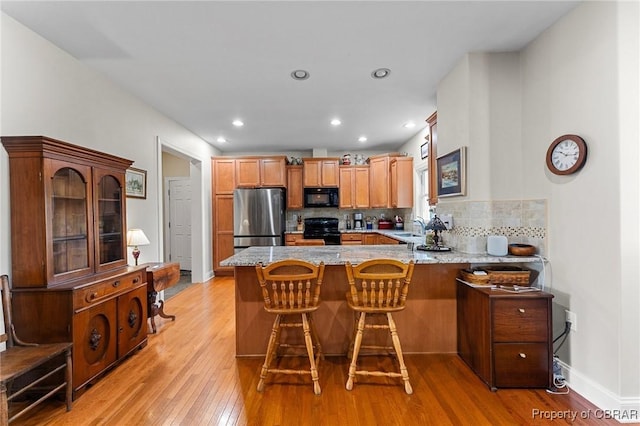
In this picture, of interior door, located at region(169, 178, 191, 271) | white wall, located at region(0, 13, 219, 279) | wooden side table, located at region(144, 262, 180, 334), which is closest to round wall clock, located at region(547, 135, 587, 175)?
wooden side table, located at region(144, 262, 180, 334)

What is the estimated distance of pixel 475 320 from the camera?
2.27 meters

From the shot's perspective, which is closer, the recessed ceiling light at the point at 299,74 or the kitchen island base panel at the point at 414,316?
the kitchen island base panel at the point at 414,316

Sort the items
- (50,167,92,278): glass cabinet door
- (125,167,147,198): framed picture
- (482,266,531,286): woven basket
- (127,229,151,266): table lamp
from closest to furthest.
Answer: (50,167,92,278): glass cabinet door → (482,266,531,286): woven basket → (127,229,151,266): table lamp → (125,167,147,198): framed picture

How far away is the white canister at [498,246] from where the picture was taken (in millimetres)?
2436

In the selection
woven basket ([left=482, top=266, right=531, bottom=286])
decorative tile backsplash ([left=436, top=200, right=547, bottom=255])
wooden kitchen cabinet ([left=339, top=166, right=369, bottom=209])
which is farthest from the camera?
wooden kitchen cabinet ([left=339, top=166, right=369, bottom=209])

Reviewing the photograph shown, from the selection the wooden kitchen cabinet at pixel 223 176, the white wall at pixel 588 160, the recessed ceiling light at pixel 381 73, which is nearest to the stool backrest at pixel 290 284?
the white wall at pixel 588 160

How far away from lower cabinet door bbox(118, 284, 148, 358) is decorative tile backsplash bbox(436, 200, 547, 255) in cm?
299

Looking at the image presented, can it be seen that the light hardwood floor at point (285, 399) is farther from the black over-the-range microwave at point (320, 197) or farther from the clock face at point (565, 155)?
the black over-the-range microwave at point (320, 197)

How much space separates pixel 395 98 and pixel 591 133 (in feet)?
6.53

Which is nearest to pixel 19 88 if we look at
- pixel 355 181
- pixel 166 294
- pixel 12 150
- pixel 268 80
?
pixel 12 150

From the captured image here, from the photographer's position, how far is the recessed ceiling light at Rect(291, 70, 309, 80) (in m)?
2.86

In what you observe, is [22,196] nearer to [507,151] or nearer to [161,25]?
[161,25]

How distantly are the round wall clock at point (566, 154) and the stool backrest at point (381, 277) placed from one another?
1.28 m

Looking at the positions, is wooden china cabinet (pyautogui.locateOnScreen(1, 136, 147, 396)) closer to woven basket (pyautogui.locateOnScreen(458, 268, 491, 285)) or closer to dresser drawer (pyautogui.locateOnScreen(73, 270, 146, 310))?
dresser drawer (pyautogui.locateOnScreen(73, 270, 146, 310))
